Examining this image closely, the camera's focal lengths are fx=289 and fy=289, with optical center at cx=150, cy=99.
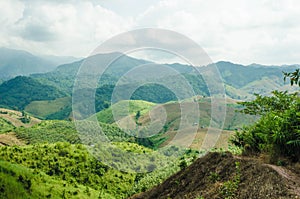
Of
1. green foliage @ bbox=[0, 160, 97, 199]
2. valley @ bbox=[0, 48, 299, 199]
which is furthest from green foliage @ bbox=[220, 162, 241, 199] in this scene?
green foliage @ bbox=[0, 160, 97, 199]

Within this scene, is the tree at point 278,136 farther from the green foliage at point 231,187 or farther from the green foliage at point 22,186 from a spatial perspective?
the green foliage at point 22,186

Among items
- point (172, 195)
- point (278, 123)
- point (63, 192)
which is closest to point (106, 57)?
point (63, 192)

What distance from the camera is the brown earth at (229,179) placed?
498 cm

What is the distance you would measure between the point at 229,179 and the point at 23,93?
632 feet

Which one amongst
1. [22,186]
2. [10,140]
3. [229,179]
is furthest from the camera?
[10,140]

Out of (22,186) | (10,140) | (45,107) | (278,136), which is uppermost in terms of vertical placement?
(278,136)

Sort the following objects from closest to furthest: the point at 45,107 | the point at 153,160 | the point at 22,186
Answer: the point at 22,186 < the point at 153,160 < the point at 45,107

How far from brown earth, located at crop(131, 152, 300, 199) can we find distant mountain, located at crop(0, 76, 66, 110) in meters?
168

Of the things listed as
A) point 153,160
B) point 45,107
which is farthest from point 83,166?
point 45,107

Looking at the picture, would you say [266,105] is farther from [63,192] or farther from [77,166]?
[77,166]

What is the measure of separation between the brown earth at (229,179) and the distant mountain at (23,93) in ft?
553

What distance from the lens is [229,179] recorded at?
6.09 m

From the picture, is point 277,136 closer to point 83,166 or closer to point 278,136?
point 278,136

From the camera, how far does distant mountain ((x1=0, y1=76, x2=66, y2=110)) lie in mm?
169500
